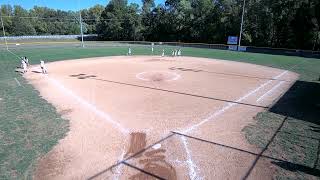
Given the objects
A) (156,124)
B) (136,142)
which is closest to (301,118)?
(156,124)

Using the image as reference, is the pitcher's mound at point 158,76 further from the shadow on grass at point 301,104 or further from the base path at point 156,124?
the shadow on grass at point 301,104

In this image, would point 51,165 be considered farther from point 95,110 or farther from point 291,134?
point 291,134

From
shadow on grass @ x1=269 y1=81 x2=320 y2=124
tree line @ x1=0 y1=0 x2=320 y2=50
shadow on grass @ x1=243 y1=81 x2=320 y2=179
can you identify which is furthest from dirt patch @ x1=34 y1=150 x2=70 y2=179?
tree line @ x1=0 y1=0 x2=320 y2=50

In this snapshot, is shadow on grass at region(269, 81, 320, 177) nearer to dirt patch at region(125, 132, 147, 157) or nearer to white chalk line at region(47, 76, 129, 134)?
dirt patch at region(125, 132, 147, 157)

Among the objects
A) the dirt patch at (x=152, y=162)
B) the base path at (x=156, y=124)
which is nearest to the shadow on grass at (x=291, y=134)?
the base path at (x=156, y=124)

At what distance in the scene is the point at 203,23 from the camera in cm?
6994

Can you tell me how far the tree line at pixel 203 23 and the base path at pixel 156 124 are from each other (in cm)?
3470

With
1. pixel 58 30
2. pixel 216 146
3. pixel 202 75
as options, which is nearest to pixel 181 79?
pixel 202 75

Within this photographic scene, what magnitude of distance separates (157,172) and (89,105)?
26.8ft

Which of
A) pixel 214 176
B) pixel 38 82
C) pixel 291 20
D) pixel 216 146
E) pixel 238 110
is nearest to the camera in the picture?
pixel 214 176

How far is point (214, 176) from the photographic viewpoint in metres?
8.37

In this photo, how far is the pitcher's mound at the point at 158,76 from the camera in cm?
2292

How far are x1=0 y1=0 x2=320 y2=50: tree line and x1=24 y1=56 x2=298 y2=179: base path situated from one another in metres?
34.7

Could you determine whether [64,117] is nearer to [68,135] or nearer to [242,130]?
[68,135]
